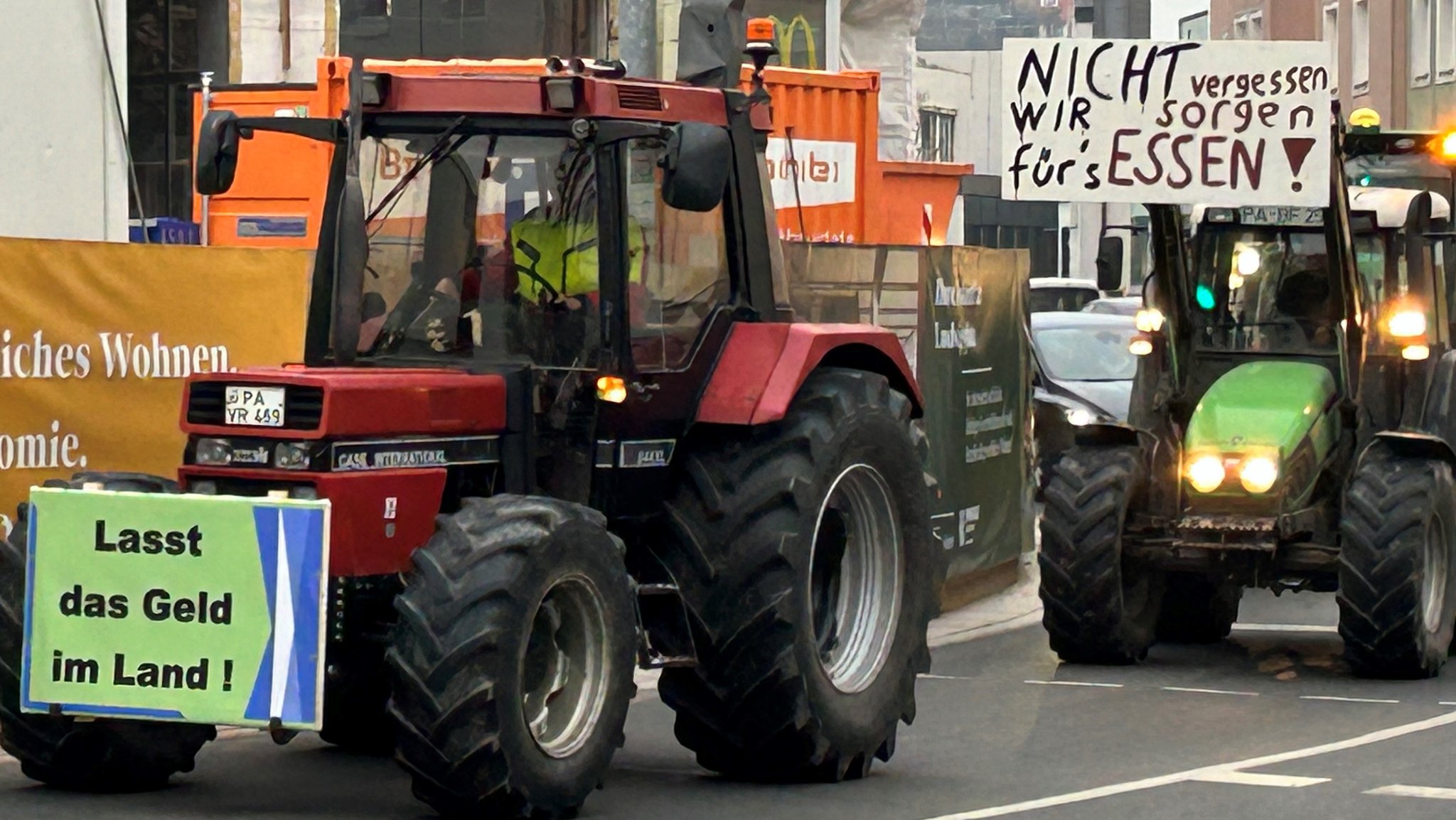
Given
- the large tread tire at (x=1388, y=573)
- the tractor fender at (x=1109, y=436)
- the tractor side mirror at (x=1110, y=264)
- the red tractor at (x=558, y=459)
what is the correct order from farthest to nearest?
the tractor side mirror at (x=1110, y=264) → the tractor fender at (x=1109, y=436) → the large tread tire at (x=1388, y=573) → the red tractor at (x=558, y=459)

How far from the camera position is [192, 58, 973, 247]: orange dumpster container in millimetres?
18141

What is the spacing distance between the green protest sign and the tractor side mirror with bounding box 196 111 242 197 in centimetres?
133

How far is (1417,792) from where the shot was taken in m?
9.44

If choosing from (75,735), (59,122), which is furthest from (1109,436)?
(59,122)

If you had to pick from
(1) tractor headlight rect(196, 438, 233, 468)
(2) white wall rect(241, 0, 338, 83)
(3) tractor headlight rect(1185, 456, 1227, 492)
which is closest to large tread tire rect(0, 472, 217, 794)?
(1) tractor headlight rect(196, 438, 233, 468)

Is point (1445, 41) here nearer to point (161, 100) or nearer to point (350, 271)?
point (161, 100)

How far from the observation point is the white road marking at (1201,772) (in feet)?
29.3

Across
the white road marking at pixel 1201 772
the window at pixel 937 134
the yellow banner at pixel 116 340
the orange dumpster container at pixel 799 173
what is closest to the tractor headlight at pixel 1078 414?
the orange dumpster container at pixel 799 173

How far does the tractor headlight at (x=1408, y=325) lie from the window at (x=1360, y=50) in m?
42.6

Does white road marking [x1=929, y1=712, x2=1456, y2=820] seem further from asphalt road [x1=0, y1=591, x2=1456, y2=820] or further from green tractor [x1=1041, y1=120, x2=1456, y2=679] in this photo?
green tractor [x1=1041, y1=120, x2=1456, y2=679]

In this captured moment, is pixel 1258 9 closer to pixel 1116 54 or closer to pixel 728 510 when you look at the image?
pixel 1116 54

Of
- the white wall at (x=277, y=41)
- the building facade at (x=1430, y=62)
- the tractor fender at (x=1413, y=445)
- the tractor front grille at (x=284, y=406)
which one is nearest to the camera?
the tractor front grille at (x=284, y=406)

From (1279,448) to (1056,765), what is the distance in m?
3.58

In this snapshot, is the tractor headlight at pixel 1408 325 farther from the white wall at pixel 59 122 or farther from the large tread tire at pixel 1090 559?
the white wall at pixel 59 122
